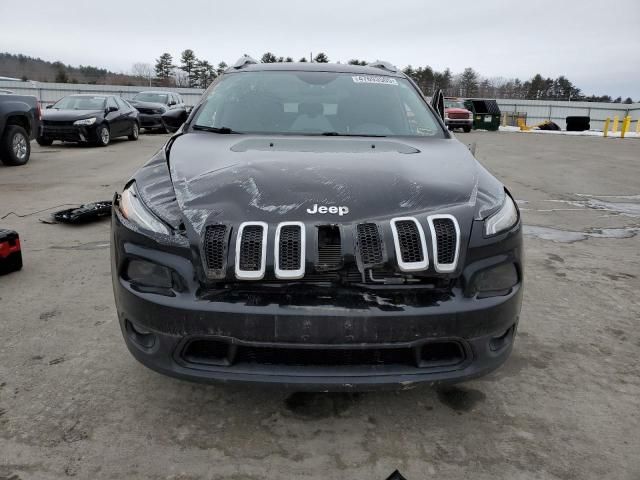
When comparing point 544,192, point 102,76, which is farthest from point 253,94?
point 102,76

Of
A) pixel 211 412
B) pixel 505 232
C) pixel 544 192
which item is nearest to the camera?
pixel 505 232

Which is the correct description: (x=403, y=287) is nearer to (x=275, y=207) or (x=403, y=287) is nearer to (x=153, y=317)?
(x=275, y=207)

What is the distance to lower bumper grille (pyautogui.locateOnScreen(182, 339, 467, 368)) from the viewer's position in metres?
1.90

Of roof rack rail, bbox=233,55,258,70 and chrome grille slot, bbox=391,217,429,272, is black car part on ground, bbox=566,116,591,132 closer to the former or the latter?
roof rack rail, bbox=233,55,258,70

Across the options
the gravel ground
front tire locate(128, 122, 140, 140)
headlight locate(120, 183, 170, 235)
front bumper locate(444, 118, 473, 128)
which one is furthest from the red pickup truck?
headlight locate(120, 183, 170, 235)

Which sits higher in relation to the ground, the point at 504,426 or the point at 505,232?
the point at 505,232

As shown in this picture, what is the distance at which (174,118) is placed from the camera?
11.9 ft

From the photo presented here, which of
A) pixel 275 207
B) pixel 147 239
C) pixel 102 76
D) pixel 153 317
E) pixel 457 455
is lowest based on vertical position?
pixel 457 455

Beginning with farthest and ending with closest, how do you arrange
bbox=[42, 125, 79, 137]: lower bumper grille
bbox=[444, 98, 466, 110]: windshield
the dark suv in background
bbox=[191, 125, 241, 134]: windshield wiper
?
bbox=[444, 98, 466, 110]: windshield < the dark suv in background < bbox=[42, 125, 79, 137]: lower bumper grille < bbox=[191, 125, 241, 134]: windshield wiper

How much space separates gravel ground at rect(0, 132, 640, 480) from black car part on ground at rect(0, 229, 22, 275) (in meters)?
0.13

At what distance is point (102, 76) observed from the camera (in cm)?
6134

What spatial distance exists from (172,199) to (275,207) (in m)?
0.46

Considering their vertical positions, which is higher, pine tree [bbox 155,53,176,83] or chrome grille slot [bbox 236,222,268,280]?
pine tree [bbox 155,53,176,83]

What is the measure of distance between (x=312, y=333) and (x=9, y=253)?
9.85 feet
